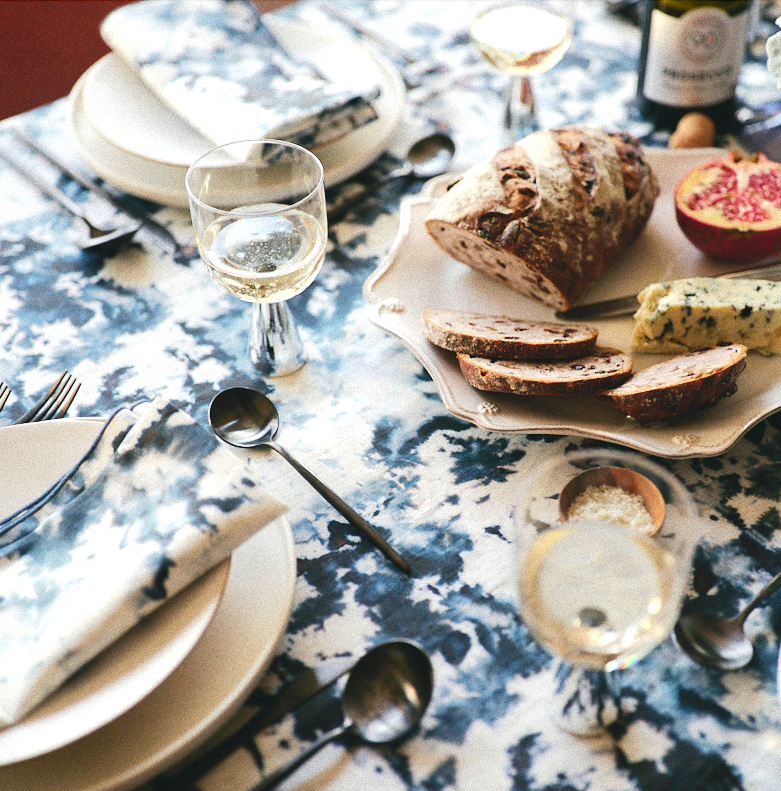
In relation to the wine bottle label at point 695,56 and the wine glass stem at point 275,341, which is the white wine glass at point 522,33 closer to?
the wine bottle label at point 695,56

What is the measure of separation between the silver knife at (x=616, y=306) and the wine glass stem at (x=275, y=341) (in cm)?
44

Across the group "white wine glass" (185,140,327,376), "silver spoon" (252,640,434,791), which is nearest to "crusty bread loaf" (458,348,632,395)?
"white wine glass" (185,140,327,376)

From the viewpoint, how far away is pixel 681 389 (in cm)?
106

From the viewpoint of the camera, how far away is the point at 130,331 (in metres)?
1.42

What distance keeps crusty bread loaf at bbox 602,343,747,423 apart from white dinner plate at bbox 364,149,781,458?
28 millimetres

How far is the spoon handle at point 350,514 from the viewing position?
3.38ft

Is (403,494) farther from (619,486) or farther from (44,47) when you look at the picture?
(44,47)

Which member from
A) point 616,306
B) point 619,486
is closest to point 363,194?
point 616,306

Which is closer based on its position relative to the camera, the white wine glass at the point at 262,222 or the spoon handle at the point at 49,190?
the white wine glass at the point at 262,222

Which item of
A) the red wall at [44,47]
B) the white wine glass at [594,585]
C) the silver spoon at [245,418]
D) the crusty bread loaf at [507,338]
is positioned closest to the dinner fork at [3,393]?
the silver spoon at [245,418]

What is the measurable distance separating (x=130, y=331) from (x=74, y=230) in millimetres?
340

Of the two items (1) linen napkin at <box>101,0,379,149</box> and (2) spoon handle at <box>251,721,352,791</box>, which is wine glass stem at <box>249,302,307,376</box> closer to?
(1) linen napkin at <box>101,0,379,149</box>

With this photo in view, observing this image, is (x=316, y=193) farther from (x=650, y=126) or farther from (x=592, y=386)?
(x=650, y=126)

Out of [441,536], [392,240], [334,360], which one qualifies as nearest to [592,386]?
[441,536]
